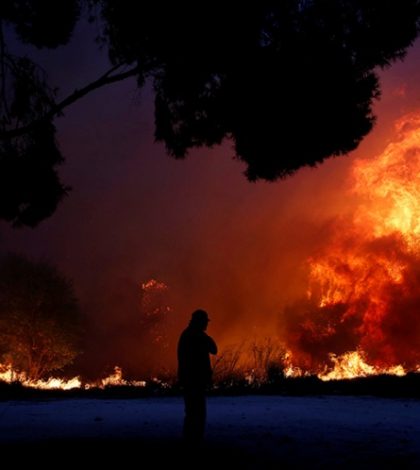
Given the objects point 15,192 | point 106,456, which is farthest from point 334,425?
point 15,192

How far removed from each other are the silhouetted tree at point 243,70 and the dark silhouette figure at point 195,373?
2882mm

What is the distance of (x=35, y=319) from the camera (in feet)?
124

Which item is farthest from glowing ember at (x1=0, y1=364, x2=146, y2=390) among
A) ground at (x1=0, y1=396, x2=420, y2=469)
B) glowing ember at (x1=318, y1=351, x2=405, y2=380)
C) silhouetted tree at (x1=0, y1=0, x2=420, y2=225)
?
silhouetted tree at (x1=0, y1=0, x2=420, y2=225)

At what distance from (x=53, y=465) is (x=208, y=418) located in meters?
4.25

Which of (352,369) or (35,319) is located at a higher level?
(35,319)

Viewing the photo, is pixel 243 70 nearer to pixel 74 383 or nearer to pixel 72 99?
pixel 72 99

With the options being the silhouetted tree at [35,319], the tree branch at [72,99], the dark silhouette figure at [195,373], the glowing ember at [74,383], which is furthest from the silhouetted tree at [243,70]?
the silhouetted tree at [35,319]

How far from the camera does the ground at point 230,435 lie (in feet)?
19.3

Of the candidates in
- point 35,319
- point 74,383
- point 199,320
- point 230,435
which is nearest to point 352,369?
point 74,383

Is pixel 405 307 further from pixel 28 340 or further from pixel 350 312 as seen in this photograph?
pixel 28 340

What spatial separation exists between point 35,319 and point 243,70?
3351 centimetres

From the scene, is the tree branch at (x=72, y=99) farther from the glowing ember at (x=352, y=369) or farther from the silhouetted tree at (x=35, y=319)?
the silhouetted tree at (x=35, y=319)

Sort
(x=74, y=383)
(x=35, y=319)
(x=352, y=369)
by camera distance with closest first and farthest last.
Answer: (x=352, y=369)
(x=74, y=383)
(x=35, y=319)

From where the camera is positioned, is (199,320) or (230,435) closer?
(199,320)
